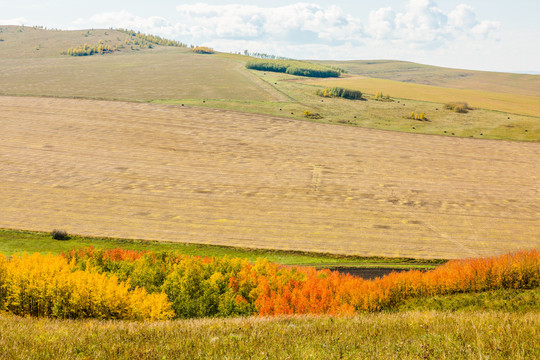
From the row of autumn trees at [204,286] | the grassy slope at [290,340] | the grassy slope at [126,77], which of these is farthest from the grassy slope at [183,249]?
the grassy slope at [126,77]

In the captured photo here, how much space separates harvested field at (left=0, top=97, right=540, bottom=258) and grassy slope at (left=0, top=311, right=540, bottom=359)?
28.2 m

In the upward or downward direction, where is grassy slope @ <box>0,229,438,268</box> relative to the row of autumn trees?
downward

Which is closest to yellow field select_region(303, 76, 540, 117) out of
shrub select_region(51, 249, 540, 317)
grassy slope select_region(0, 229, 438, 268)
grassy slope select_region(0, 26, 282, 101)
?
grassy slope select_region(0, 26, 282, 101)

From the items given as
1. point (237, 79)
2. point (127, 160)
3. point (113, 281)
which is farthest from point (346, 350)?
point (237, 79)

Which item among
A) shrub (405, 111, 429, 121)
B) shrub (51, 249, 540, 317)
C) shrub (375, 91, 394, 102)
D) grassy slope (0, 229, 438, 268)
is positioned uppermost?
shrub (375, 91, 394, 102)

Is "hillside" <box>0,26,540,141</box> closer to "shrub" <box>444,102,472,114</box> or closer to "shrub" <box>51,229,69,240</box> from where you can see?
"shrub" <box>444,102,472,114</box>

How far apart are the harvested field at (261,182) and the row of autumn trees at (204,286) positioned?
1134 centimetres

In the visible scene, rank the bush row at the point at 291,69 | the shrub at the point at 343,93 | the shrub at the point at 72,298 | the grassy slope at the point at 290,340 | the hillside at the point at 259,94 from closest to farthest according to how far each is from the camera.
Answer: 1. the grassy slope at the point at 290,340
2. the shrub at the point at 72,298
3. the hillside at the point at 259,94
4. the shrub at the point at 343,93
5. the bush row at the point at 291,69

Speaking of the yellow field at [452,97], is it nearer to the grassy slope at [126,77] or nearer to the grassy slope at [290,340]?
the grassy slope at [126,77]

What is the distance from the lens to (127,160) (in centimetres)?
6944

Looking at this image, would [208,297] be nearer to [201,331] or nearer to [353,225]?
[201,331]

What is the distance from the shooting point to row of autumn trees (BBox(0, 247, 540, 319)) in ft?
75.9

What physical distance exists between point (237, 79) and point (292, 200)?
91.1 meters

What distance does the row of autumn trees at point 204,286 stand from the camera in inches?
911
